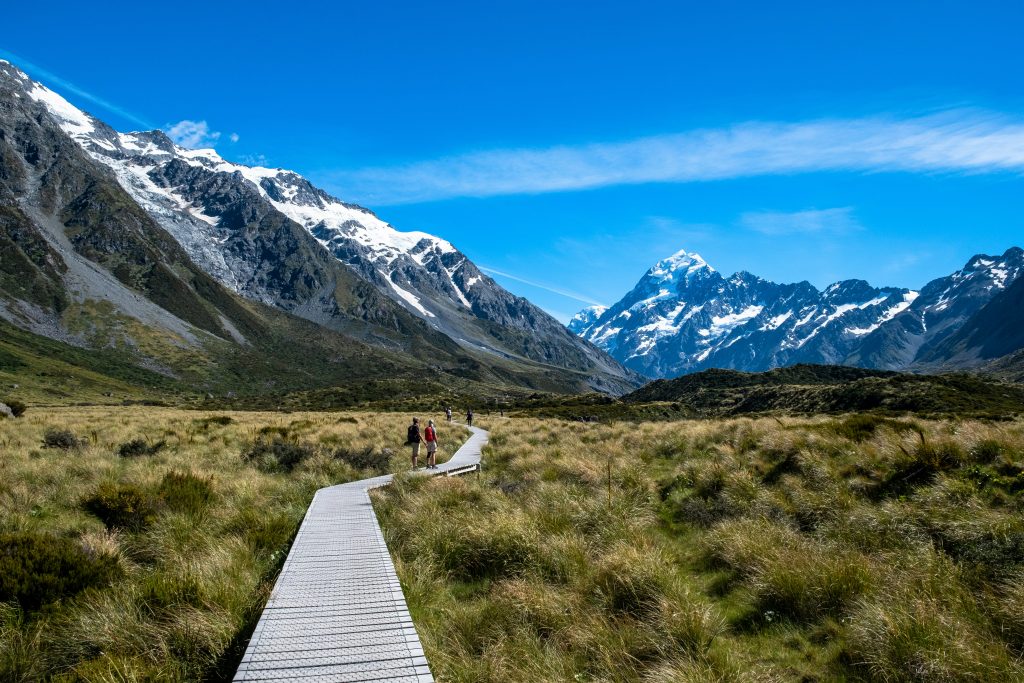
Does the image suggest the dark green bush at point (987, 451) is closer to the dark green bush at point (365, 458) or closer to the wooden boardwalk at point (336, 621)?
the wooden boardwalk at point (336, 621)

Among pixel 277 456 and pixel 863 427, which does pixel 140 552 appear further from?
pixel 863 427

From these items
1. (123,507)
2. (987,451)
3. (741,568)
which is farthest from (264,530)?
(987,451)

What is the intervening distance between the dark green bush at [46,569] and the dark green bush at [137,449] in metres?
14.0

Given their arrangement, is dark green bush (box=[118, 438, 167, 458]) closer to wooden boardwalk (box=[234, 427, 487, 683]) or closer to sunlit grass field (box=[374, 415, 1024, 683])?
sunlit grass field (box=[374, 415, 1024, 683])

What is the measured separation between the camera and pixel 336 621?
648cm

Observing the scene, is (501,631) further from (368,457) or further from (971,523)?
(368,457)

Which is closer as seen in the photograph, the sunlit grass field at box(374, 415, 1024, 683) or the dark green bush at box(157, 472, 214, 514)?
the sunlit grass field at box(374, 415, 1024, 683)

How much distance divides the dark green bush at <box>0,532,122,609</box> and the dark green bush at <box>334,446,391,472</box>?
1207cm

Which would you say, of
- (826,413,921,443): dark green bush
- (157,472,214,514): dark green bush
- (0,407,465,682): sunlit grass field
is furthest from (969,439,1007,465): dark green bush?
(157,472,214,514): dark green bush

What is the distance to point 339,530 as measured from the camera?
10.8 meters

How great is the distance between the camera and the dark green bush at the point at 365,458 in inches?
819

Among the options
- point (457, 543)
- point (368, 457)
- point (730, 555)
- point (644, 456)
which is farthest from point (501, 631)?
point (368, 457)

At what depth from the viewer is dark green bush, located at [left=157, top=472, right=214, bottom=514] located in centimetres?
1228

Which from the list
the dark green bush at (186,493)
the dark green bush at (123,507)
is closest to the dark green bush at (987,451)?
the dark green bush at (186,493)
